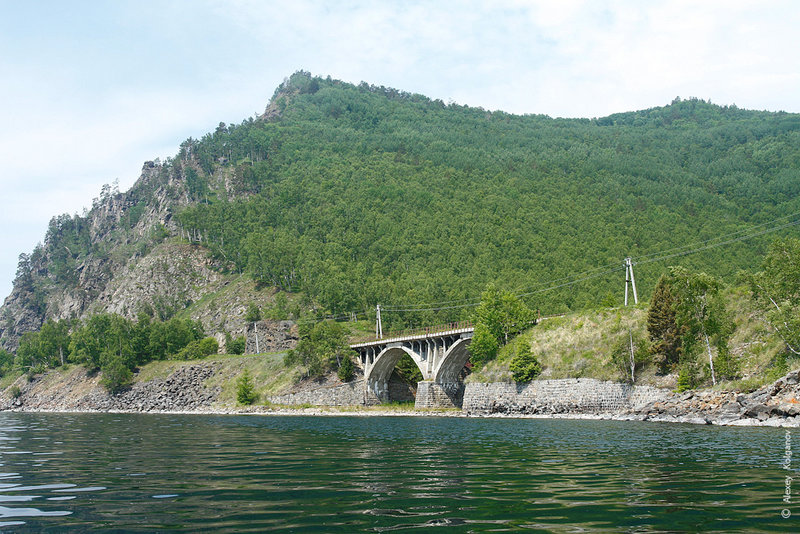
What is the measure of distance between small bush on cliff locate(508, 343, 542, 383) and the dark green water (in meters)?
39.7

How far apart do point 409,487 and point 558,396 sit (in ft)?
177

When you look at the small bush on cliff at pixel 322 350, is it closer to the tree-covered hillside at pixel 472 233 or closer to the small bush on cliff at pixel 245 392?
the small bush on cliff at pixel 245 392

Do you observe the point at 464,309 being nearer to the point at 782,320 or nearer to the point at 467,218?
the point at 467,218

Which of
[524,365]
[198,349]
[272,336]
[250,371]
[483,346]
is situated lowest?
[250,371]

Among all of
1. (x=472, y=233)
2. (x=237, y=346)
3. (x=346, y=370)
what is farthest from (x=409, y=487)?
(x=472, y=233)

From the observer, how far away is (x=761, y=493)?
16.1m

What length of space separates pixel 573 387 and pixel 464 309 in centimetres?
5146

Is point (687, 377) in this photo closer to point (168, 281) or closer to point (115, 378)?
point (115, 378)

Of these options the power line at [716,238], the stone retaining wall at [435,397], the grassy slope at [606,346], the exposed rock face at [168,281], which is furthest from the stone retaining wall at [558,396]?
the exposed rock face at [168,281]

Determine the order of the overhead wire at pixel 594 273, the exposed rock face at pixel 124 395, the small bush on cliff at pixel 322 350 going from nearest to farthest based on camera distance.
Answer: the small bush on cliff at pixel 322 350 < the exposed rock face at pixel 124 395 < the overhead wire at pixel 594 273

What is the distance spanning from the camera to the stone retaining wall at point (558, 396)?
6278 centimetres

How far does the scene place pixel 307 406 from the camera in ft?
325

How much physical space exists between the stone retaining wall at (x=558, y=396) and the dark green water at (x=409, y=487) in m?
29.9

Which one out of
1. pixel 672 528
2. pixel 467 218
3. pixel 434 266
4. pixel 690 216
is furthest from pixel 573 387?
pixel 690 216
